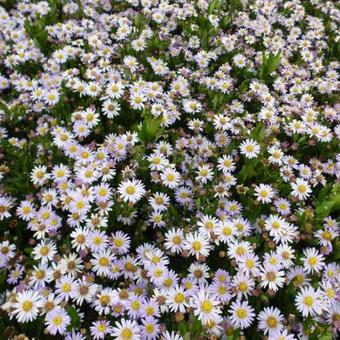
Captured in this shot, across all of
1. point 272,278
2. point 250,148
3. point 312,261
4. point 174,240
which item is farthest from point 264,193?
point 174,240

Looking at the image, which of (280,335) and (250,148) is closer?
(280,335)

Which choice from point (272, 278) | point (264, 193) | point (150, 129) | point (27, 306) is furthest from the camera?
point (150, 129)

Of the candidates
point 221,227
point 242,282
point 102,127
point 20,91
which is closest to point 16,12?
point 20,91

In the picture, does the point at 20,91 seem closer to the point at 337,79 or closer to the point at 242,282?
the point at 242,282

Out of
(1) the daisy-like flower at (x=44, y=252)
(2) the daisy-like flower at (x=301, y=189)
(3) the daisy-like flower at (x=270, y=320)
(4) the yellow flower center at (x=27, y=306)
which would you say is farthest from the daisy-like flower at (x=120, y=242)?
(2) the daisy-like flower at (x=301, y=189)

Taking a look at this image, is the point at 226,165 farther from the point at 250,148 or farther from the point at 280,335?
the point at 280,335

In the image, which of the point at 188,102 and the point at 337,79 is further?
the point at 337,79
